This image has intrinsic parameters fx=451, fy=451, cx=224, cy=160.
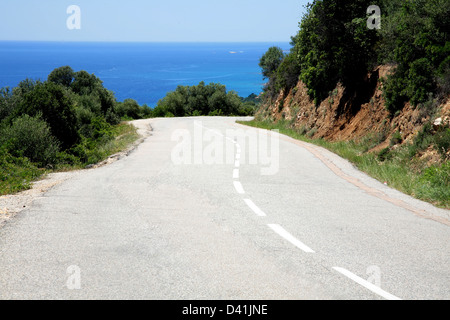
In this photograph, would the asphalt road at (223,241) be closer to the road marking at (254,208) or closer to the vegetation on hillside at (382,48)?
the road marking at (254,208)

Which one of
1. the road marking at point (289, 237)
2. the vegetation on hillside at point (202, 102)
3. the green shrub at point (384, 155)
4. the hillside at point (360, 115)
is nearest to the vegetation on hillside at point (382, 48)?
the hillside at point (360, 115)

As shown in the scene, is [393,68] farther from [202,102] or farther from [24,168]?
[202,102]

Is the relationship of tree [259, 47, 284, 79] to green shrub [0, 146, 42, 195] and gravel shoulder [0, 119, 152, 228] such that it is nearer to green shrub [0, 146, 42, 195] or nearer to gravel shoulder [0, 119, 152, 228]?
green shrub [0, 146, 42, 195]

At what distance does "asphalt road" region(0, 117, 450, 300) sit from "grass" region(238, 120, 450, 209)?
0.50 metres

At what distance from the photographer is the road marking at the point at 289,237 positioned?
6.20 meters

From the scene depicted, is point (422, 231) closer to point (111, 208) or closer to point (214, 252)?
point (214, 252)

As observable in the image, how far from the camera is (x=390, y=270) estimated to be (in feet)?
17.7

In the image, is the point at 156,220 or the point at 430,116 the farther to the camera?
the point at 430,116

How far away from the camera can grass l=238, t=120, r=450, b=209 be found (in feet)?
33.4

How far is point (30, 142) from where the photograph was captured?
16.3 m

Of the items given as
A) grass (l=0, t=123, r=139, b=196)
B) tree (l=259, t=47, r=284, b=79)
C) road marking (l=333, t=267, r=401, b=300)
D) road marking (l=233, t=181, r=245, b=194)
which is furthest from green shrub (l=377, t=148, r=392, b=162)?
tree (l=259, t=47, r=284, b=79)

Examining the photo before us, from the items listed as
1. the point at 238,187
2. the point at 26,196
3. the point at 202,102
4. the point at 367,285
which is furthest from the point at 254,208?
the point at 202,102
